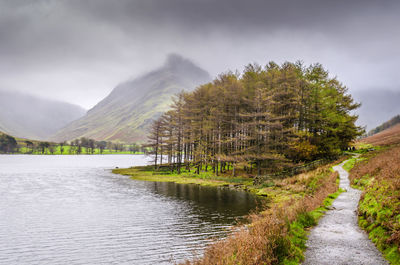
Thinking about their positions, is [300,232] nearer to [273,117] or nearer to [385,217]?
[385,217]

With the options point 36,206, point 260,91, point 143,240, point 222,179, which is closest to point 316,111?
point 260,91

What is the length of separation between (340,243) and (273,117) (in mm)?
33932

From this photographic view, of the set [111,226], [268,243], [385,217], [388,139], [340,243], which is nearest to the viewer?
[268,243]

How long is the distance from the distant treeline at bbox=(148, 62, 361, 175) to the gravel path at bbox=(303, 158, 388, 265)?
26.6 metres

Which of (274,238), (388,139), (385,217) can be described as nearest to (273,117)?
(385,217)

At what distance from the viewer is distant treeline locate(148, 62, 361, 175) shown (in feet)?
139

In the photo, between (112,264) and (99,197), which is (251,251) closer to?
(112,264)

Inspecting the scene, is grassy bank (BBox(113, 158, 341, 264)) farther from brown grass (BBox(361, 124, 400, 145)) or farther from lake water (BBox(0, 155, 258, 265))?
brown grass (BBox(361, 124, 400, 145))

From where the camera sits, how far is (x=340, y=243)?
10031mm

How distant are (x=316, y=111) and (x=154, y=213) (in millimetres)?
36193

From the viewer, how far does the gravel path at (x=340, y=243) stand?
27.8 feet

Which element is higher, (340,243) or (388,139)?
(388,139)

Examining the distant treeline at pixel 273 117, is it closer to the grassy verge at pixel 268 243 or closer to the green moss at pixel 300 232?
the green moss at pixel 300 232

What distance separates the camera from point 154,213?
78.7 feet
